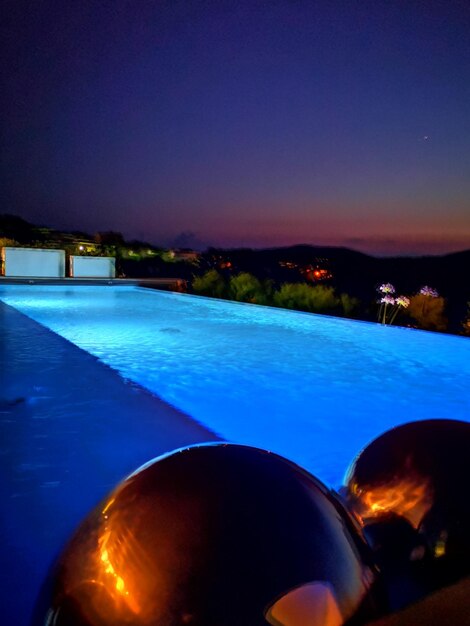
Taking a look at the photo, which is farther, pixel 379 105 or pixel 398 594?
pixel 379 105

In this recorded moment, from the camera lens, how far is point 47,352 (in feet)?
18.3

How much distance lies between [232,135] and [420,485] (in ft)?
65.6

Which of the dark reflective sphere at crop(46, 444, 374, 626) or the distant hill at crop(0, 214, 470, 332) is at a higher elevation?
the distant hill at crop(0, 214, 470, 332)

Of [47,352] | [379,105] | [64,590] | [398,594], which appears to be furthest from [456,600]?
[379,105]

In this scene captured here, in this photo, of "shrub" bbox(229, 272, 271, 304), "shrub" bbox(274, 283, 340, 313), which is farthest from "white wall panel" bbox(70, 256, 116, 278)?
"shrub" bbox(274, 283, 340, 313)

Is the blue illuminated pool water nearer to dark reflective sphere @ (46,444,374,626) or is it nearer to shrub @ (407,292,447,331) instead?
dark reflective sphere @ (46,444,374,626)

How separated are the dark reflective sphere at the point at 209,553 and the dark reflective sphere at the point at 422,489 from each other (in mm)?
284

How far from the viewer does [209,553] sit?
82cm

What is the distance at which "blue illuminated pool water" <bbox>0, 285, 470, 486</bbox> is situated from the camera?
3588 mm

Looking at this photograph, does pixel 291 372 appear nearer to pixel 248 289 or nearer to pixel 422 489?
pixel 422 489

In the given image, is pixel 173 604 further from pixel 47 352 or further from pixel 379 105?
pixel 379 105

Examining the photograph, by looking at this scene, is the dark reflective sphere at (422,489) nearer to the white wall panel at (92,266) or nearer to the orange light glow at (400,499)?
the orange light glow at (400,499)

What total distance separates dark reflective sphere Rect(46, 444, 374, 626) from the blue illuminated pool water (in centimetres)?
29

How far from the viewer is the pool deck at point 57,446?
178 cm
